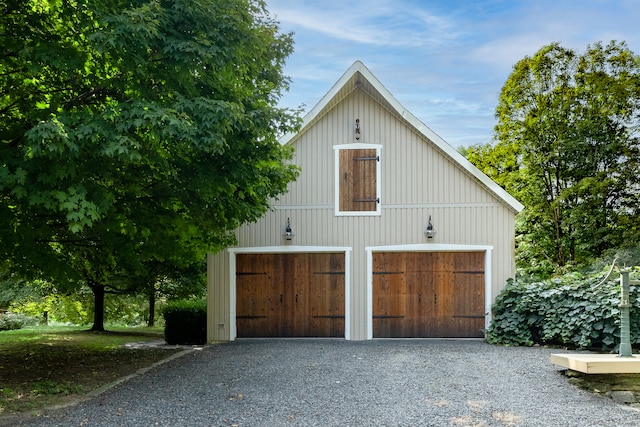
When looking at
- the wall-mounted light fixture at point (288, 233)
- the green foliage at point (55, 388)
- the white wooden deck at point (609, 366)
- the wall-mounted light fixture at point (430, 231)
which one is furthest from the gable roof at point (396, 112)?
the green foliage at point (55, 388)

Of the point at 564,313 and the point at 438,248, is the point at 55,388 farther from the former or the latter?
the point at 564,313

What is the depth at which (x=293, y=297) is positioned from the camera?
1162 cm

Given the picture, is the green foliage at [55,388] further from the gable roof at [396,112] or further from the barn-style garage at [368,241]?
the gable roof at [396,112]

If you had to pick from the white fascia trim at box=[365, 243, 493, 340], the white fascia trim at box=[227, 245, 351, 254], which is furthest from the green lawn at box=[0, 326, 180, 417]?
the white fascia trim at box=[365, 243, 493, 340]

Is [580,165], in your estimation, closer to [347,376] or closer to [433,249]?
[433,249]

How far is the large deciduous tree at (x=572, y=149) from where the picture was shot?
17.0 m

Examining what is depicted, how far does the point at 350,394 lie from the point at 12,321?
15705 millimetres

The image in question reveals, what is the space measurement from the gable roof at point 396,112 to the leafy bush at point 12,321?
12.6 metres

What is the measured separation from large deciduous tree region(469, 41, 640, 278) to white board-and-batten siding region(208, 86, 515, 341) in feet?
23.2

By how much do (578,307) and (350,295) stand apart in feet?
14.6

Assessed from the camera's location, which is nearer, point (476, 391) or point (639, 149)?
point (476, 391)

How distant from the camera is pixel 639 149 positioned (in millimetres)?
17062

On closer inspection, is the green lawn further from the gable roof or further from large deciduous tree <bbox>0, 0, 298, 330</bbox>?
the gable roof

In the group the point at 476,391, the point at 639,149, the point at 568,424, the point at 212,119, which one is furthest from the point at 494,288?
the point at 639,149
